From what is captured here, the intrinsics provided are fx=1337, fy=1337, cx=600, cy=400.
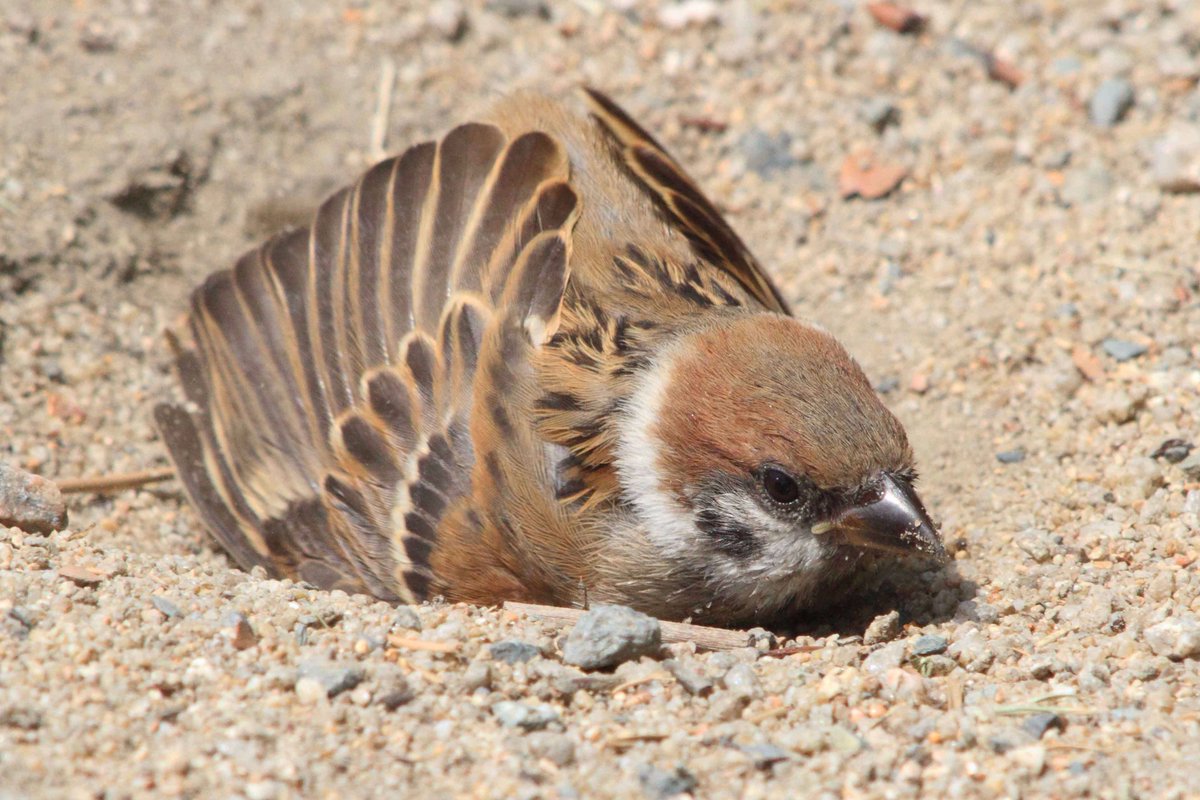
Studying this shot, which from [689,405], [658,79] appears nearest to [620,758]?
[689,405]

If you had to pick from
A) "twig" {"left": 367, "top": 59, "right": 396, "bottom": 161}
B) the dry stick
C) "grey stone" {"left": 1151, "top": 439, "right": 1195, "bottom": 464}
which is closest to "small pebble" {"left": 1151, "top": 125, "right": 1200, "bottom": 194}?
"grey stone" {"left": 1151, "top": 439, "right": 1195, "bottom": 464}

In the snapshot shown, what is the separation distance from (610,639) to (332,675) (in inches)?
30.0

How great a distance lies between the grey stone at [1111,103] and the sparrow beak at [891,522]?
9.86 feet

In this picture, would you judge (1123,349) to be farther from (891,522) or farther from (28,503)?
(28,503)

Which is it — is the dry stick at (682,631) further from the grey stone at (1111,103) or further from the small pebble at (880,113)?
the grey stone at (1111,103)

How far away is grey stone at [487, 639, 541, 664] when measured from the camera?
11.9 feet

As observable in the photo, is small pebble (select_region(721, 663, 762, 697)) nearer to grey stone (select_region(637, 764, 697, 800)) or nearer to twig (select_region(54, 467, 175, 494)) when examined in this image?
grey stone (select_region(637, 764, 697, 800))

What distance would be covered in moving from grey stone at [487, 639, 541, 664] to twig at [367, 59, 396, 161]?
343 centimetres

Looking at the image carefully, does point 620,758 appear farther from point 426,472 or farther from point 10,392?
point 10,392

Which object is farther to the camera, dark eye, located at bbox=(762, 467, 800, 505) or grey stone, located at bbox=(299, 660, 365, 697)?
dark eye, located at bbox=(762, 467, 800, 505)

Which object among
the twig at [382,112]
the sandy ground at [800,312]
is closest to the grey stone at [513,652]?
the sandy ground at [800,312]

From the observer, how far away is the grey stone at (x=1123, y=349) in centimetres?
517

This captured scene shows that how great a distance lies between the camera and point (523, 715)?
3355 mm

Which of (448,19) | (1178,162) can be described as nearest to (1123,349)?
(1178,162)
